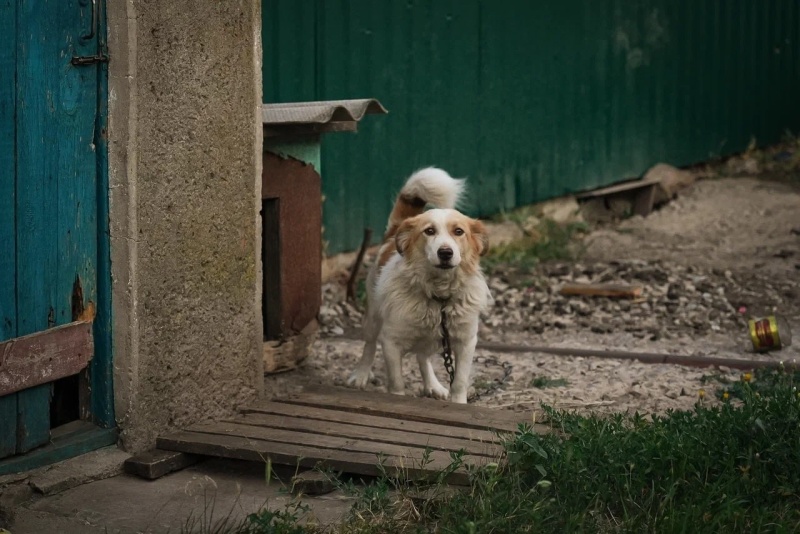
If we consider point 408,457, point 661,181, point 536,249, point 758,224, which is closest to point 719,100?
point 661,181

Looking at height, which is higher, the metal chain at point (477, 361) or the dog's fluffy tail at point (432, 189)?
the dog's fluffy tail at point (432, 189)

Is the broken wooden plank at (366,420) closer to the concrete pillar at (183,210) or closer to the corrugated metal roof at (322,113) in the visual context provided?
the concrete pillar at (183,210)

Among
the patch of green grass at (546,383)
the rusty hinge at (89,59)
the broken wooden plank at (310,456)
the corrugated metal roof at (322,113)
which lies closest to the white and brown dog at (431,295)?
the patch of green grass at (546,383)

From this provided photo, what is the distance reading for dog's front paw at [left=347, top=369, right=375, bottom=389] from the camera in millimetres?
6301

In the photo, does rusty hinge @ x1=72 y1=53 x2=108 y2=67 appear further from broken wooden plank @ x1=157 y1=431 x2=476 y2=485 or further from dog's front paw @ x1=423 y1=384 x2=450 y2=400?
dog's front paw @ x1=423 y1=384 x2=450 y2=400

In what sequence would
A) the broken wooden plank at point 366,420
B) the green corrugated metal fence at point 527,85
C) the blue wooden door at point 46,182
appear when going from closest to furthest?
the blue wooden door at point 46,182, the broken wooden plank at point 366,420, the green corrugated metal fence at point 527,85

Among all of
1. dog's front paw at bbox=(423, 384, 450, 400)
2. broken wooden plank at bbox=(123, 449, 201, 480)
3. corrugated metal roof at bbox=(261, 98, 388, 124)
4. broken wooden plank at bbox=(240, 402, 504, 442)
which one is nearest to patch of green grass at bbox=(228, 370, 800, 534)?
broken wooden plank at bbox=(240, 402, 504, 442)

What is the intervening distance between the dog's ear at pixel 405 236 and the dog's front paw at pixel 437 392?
2.36 ft

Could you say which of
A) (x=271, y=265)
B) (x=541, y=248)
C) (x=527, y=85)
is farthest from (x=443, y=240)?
(x=527, y=85)

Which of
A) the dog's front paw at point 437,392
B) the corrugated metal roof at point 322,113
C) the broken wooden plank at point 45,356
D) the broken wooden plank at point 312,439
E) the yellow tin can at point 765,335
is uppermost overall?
the corrugated metal roof at point 322,113

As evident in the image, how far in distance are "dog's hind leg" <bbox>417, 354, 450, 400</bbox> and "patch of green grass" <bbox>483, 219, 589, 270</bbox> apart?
3.33 meters

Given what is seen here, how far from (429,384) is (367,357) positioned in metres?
0.43

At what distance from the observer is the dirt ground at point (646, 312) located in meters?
6.18

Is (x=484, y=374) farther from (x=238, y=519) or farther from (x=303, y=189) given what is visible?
(x=238, y=519)
